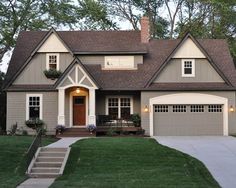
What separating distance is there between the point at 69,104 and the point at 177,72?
25.2 feet

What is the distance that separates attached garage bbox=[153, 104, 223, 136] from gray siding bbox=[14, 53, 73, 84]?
7220mm

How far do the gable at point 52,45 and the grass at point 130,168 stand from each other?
40.1ft

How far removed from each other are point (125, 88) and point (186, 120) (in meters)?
4.63

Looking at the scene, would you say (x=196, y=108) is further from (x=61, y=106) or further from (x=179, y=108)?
(x=61, y=106)

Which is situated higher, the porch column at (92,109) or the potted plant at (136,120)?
the porch column at (92,109)

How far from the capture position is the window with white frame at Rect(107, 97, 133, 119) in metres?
32.8

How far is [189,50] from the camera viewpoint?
3219cm

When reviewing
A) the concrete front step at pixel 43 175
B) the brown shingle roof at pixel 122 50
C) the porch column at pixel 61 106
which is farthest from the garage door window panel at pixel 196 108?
the concrete front step at pixel 43 175

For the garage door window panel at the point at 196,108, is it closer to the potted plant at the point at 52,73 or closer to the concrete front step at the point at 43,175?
the potted plant at the point at 52,73

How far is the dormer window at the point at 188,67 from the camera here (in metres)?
32.2

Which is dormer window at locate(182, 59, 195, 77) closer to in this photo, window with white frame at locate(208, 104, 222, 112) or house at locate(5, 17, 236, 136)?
house at locate(5, 17, 236, 136)

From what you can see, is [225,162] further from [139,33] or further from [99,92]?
[139,33]

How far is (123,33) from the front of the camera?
120ft

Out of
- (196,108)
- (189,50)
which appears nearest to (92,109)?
(196,108)
